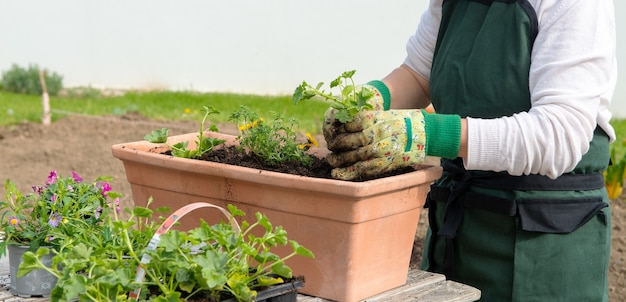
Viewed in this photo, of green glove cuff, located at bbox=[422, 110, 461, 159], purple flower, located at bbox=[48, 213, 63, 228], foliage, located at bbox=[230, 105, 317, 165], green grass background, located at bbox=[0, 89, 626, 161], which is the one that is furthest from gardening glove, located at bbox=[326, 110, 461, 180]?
green grass background, located at bbox=[0, 89, 626, 161]

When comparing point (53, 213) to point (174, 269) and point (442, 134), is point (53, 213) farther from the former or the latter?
point (442, 134)

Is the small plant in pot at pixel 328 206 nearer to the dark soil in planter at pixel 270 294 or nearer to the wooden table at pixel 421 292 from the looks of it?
the wooden table at pixel 421 292

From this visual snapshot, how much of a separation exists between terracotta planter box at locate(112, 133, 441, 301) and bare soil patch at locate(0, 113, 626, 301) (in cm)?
258

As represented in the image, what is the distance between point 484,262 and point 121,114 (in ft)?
16.8

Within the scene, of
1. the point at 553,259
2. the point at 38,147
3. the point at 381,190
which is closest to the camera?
the point at 381,190

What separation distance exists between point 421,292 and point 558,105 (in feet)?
1.48

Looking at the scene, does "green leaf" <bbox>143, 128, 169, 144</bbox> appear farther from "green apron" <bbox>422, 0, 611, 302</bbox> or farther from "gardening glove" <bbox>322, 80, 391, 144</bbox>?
"green apron" <bbox>422, 0, 611, 302</bbox>

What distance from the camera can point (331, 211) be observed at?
61.1 inches

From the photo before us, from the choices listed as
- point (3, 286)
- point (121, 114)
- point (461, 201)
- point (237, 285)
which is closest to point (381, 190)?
point (237, 285)

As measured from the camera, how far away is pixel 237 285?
130cm

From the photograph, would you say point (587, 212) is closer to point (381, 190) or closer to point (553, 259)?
point (553, 259)

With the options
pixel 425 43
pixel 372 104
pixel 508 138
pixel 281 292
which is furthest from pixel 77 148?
pixel 281 292

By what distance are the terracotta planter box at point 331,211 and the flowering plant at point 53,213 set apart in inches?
6.6

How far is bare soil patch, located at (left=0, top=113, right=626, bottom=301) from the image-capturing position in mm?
5113
